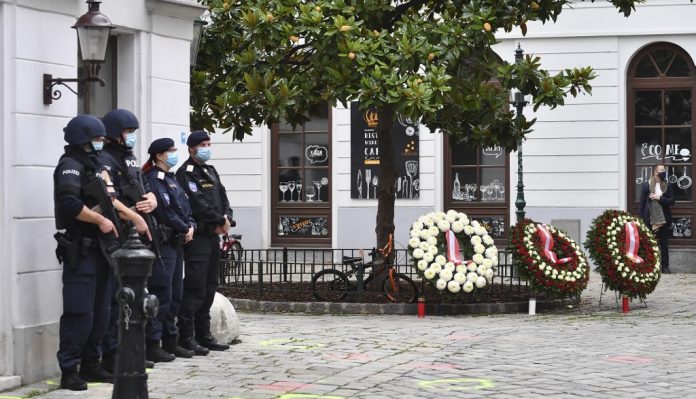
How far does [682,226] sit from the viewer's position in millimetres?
24906

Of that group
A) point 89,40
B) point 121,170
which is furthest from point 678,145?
point 89,40

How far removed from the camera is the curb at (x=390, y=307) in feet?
56.0

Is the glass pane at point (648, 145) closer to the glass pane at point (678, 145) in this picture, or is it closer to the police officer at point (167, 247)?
the glass pane at point (678, 145)

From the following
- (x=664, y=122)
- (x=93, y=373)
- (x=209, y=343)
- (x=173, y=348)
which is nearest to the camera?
(x=93, y=373)

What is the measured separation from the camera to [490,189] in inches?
1030

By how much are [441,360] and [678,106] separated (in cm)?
1454

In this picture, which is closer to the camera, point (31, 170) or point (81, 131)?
point (81, 131)

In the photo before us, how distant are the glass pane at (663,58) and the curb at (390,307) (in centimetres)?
872

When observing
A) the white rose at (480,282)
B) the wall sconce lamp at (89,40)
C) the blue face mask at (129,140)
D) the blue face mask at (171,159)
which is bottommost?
the white rose at (480,282)

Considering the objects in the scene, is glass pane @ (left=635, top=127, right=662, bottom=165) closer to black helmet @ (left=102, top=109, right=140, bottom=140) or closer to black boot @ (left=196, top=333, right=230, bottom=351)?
black boot @ (left=196, top=333, right=230, bottom=351)

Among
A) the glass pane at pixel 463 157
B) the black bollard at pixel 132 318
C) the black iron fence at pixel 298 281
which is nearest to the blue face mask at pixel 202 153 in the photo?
the black bollard at pixel 132 318

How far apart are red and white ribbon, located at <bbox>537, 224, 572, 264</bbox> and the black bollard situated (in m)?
9.51

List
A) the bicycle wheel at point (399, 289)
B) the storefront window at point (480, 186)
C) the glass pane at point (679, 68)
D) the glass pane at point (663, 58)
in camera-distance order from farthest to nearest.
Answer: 1. the storefront window at point (480, 186)
2. the glass pane at point (663, 58)
3. the glass pane at point (679, 68)
4. the bicycle wheel at point (399, 289)

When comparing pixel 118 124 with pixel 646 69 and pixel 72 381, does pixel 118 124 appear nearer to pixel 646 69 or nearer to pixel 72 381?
pixel 72 381
